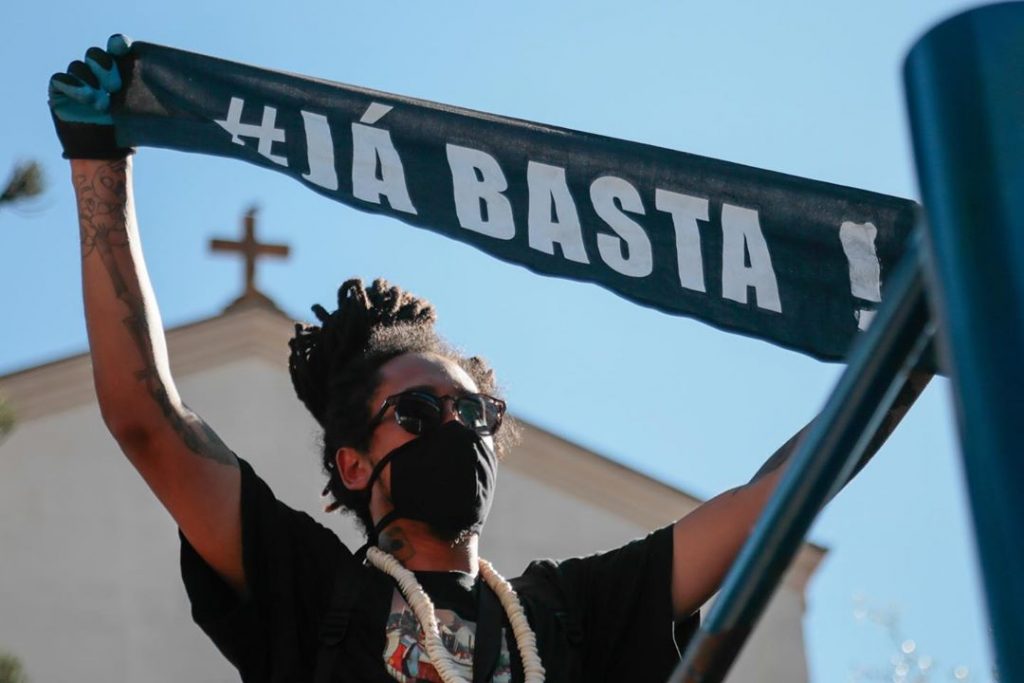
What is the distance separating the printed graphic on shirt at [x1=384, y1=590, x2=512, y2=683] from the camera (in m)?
A: 4.04

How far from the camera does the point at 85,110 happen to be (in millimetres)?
4582

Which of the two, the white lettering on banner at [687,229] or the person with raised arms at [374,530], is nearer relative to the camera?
the person with raised arms at [374,530]

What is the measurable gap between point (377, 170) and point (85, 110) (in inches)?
26.3

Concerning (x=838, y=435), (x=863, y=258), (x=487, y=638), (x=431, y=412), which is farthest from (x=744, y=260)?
(x=838, y=435)

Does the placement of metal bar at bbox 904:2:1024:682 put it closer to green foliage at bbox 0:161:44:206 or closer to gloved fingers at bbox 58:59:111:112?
gloved fingers at bbox 58:59:111:112

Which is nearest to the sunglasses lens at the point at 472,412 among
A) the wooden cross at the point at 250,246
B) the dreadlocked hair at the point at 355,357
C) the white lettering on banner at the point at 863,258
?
the dreadlocked hair at the point at 355,357

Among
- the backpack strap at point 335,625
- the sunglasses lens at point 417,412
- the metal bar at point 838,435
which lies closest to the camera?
the metal bar at point 838,435

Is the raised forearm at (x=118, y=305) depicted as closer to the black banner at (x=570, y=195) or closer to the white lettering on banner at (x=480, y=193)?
the black banner at (x=570, y=195)

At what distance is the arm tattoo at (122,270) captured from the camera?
4230 mm

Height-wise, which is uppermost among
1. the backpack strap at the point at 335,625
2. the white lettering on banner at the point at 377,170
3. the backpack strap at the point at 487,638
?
the white lettering on banner at the point at 377,170

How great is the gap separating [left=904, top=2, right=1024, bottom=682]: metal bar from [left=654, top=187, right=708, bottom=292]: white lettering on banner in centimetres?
220

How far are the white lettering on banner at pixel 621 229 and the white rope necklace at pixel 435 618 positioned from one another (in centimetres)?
73

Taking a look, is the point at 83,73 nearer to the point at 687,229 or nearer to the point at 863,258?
the point at 687,229

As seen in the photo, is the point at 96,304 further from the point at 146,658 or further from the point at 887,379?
the point at 146,658
